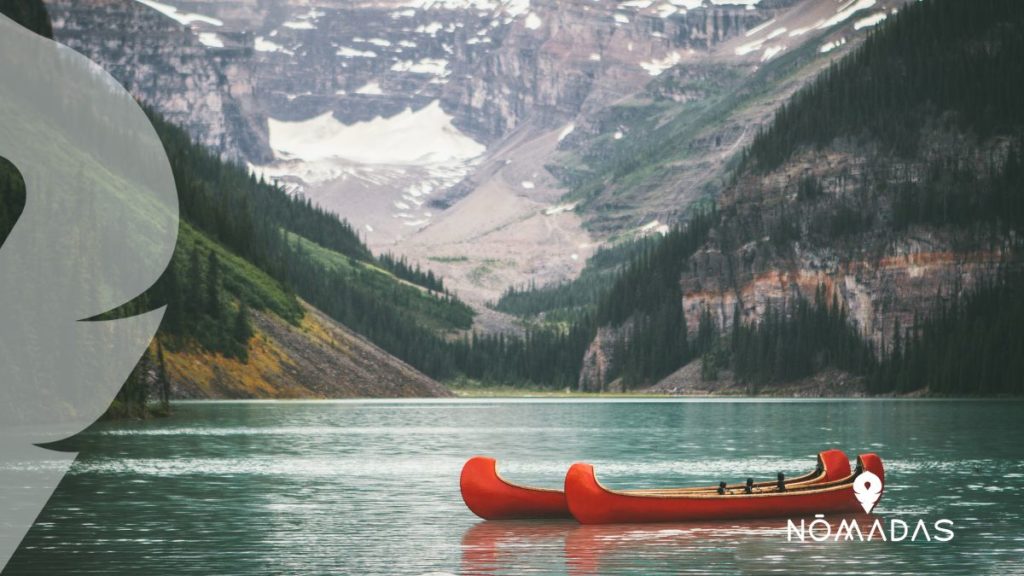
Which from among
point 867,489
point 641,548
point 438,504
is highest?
point 641,548

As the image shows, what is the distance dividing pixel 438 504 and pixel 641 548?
68.1 ft

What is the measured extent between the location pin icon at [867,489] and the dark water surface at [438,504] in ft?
4.46

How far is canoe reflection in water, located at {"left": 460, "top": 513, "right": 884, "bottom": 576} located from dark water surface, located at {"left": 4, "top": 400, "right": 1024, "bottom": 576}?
0.39ft

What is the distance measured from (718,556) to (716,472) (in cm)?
4185

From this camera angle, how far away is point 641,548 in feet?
197

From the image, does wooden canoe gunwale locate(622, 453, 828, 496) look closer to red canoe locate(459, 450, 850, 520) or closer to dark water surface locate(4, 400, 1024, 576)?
red canoe locate(459, 450, 850, 520)

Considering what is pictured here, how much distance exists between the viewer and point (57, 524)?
221 ft

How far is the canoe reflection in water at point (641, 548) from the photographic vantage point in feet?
181

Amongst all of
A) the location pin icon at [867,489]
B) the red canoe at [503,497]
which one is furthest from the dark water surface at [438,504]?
the location pin icon at [867,489]

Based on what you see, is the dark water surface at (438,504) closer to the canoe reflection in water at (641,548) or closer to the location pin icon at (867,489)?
the canoe reflection in water at (641,548)

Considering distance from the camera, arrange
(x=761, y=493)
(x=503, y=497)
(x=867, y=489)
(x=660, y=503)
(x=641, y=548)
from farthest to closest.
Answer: (x=867, y=489) < (x=503, y=497) < (x=761, y=493) < (x=660, y=503) < (x=641, y=548)

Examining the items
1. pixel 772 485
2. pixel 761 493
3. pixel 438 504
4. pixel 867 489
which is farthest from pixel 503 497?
pixel 867 489

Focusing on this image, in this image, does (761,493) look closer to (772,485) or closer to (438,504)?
(772,485)

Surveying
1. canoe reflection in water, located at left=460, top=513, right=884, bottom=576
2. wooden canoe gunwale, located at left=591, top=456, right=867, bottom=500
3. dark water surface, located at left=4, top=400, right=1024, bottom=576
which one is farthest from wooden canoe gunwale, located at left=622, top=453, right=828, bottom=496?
dark water surface, located at left=4, top=400, right=1024, bottom=576
